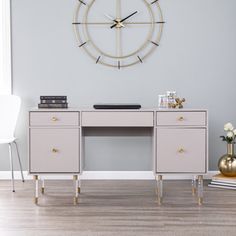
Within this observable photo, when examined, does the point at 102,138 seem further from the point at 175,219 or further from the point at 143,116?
the point at 175,219

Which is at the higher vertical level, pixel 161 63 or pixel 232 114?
pixel 161 63

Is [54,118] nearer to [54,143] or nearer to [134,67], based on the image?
[54,143]

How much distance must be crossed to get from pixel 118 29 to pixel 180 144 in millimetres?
1311

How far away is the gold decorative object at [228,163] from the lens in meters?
3.93

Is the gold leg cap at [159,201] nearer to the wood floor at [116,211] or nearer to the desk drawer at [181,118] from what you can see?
the wood floor at [116,211]

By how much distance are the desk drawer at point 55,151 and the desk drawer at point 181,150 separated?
62 cm

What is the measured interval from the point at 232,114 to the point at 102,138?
1.20 meters

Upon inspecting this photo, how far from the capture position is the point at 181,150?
344cm

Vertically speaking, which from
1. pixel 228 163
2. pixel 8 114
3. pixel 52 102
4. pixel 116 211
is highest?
pixel 52 102

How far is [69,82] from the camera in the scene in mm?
4223

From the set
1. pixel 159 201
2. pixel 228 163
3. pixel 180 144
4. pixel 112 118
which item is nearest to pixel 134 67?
pixel 112 118

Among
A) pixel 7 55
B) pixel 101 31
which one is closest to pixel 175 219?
pixel 101 31

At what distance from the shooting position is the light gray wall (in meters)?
4.18

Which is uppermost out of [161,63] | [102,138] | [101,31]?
[101,31]
